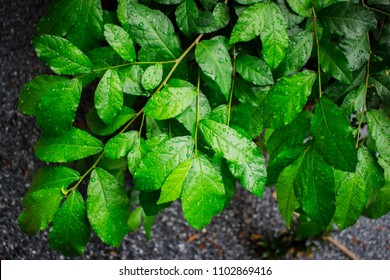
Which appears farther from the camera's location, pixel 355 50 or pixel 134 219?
pixel 134 219

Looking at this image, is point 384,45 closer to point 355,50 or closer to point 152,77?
point 355,50

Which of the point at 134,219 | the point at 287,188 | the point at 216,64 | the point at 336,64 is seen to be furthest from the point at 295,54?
the point at 134,219

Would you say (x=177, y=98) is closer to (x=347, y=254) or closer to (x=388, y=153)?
(x=388, y=153)

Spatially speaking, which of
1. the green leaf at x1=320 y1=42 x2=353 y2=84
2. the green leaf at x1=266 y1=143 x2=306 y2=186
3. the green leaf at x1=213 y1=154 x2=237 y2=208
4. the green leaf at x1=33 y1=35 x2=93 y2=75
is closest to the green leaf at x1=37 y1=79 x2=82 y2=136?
the green leaf at x1=33 y1=35 x2=93 y2=75

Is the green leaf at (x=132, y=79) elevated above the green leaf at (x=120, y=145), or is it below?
above

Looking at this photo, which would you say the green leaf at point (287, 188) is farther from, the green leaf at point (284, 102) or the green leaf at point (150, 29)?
the green leaf at point (150, 29)

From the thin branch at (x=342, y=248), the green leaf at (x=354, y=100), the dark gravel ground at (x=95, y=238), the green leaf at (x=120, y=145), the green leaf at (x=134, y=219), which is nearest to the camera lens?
the green leaf at (x=120, y=145)

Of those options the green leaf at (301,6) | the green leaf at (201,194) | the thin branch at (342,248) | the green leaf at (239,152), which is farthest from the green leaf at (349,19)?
the thin branch at (342,248)

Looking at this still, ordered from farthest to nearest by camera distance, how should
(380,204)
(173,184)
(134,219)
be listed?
(134,219), (380,204), (173,184)
